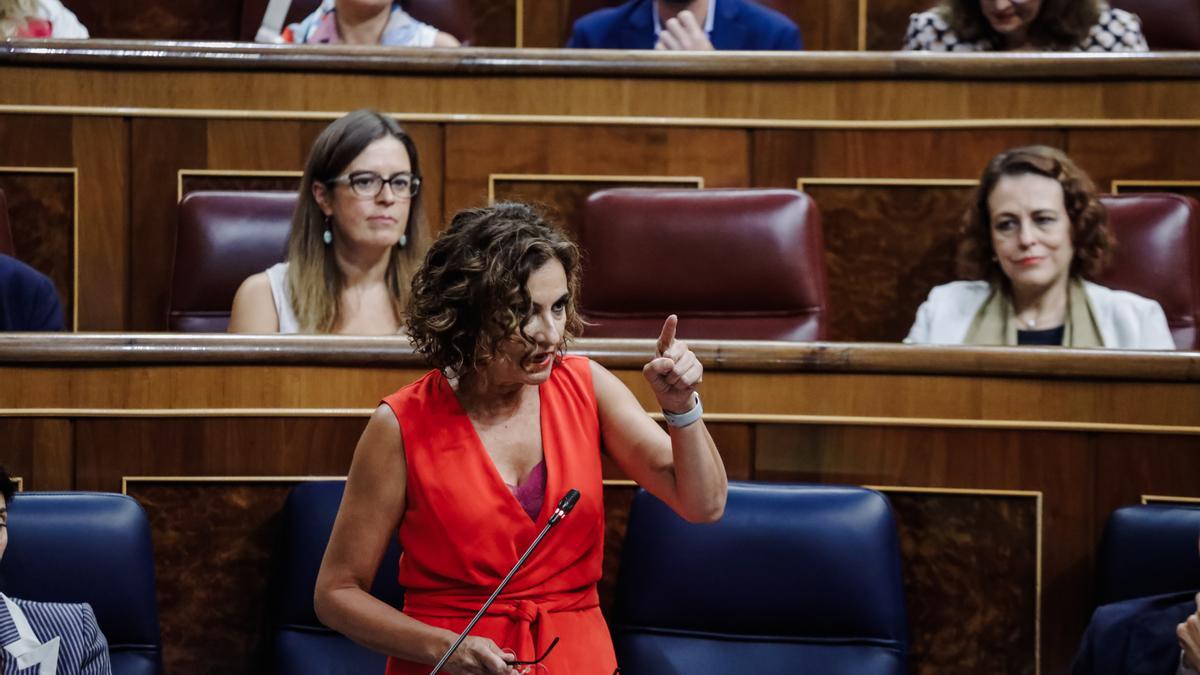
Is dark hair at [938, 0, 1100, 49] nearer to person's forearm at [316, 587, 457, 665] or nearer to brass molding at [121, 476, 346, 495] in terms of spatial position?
brass molding at [121, 476, 346, 495]

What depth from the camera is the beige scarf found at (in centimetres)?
106

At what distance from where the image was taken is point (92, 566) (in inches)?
29.5

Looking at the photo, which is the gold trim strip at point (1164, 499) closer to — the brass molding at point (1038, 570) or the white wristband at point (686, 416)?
the brass molding at point (1038, 570)

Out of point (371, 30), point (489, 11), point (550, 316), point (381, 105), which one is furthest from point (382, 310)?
point (489, 11)

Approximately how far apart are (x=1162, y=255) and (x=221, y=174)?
2.45 ft

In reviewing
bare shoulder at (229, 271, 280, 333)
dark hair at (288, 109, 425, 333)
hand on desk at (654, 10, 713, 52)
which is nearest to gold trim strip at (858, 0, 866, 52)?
hand on desk at (654, 10, 713, 52)

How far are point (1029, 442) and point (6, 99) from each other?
829 mm

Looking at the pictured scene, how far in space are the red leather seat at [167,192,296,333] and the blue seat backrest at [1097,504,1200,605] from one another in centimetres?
65

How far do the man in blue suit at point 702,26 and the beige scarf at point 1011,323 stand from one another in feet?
1.15

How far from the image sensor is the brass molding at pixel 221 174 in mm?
1160

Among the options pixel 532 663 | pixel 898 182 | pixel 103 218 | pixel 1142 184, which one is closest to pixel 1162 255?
pixel 1142 184

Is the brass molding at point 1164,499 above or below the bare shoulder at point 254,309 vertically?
below

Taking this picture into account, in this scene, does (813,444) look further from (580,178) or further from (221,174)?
(221,174)

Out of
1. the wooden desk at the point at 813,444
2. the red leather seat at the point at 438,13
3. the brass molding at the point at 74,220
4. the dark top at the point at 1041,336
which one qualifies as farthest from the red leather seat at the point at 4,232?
the dark top at the point at 1041,336
